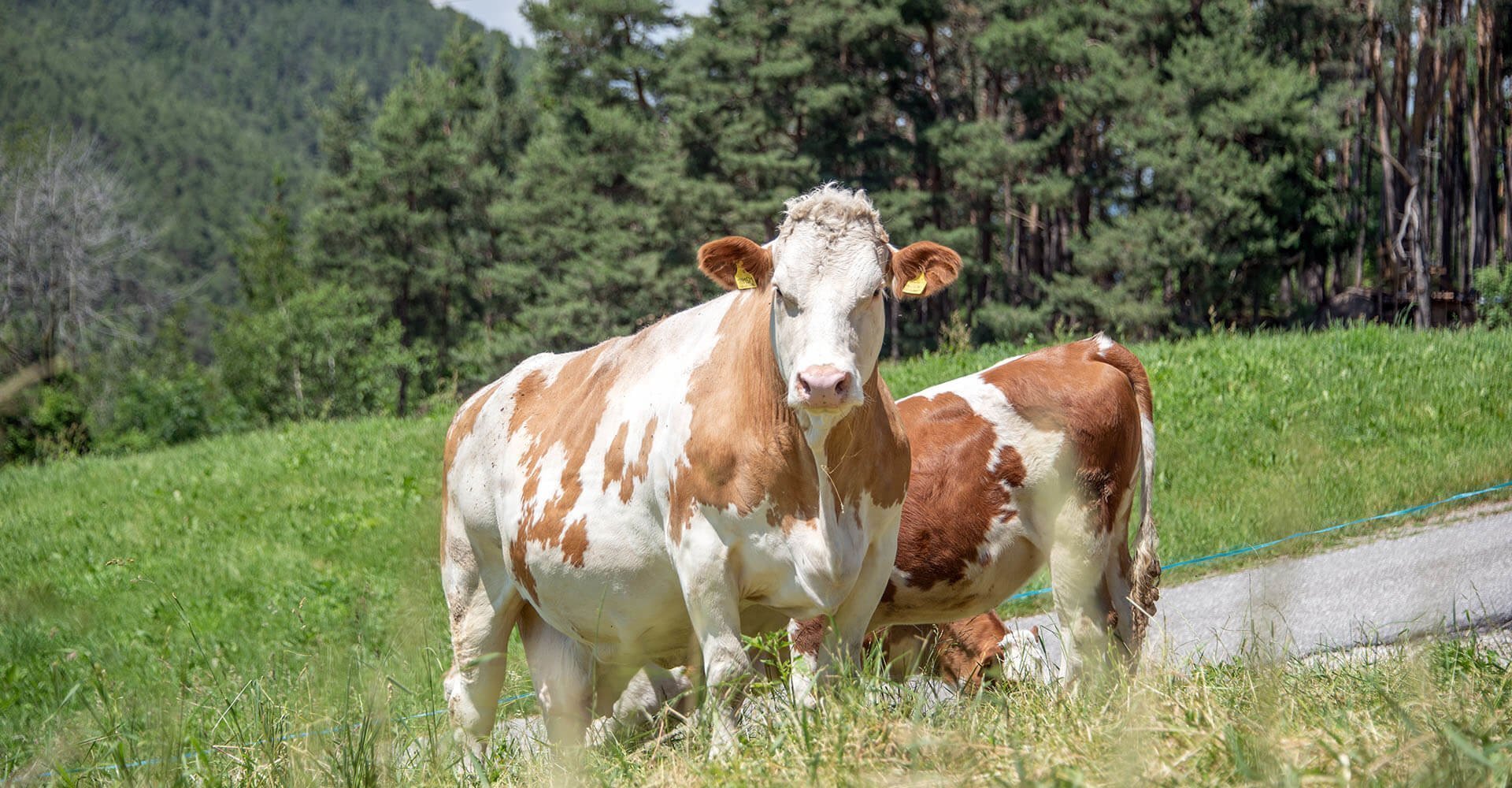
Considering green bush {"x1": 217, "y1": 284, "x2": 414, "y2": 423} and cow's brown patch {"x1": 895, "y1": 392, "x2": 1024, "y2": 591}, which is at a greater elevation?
cow's brown patch {"x1": 895, "y1": 392, "x2": 1024, "y2": 591}

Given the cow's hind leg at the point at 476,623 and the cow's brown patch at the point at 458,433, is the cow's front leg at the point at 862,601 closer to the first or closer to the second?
the cow's hind leg at the point at 476,623

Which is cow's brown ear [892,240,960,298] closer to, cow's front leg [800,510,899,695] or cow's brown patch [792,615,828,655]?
cow's front leg [800,510,899,695]

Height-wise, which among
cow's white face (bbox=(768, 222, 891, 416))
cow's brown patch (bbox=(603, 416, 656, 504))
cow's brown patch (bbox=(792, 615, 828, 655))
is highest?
cow's white face (bbox=(768, 222, 891, 416))

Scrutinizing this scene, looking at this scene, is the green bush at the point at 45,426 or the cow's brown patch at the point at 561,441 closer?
the green bush at the point at 45,426

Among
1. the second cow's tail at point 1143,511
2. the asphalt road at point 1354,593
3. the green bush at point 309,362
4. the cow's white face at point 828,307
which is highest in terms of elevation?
the cow's white face at point 828,307

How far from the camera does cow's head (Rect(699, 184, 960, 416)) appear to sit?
362cm

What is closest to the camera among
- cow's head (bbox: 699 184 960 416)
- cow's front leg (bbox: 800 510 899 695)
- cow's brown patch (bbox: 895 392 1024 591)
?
cow's head (bbox: 699 184 960 416)

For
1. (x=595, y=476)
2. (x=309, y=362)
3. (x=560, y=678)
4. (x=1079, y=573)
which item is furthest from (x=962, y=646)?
(x=309, y=362)

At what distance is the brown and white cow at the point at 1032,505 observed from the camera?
5668 mm

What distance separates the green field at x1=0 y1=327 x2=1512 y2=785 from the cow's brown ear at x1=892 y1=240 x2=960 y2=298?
4.84 feet

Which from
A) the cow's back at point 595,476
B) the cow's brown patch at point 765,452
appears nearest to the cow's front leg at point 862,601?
the cow's brown patch at point 765,452

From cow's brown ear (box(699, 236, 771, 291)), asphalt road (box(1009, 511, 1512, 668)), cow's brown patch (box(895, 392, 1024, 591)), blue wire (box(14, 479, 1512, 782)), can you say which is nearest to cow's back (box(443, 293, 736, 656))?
cow's brown ear (box(699, 236, 771, 291))

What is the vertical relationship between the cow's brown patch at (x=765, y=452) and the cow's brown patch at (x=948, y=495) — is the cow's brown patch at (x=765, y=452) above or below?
above

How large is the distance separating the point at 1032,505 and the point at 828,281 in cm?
253
